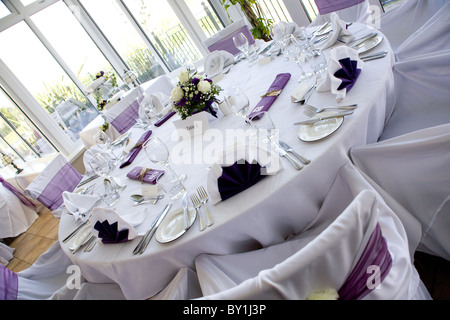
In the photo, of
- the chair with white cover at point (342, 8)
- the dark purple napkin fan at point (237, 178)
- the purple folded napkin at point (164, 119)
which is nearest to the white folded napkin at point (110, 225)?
the dark purple napkin fan at point (237, 178)

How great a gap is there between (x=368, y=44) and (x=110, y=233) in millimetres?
1592

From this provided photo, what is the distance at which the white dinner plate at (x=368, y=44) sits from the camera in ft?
4.75

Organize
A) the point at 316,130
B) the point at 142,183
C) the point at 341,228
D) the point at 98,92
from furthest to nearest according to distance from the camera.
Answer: the point at 98,92
the point at 142,183
the point at 316,130
the point at 341,228

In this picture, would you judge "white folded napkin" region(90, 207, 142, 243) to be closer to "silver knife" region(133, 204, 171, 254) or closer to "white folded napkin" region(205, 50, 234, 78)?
"silver knife" region(133, 204, 171, 254)

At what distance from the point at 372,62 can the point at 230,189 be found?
947 mm

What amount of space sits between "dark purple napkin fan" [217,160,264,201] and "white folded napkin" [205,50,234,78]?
1656 millimetres

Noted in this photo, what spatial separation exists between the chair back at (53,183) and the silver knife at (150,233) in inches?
54.9

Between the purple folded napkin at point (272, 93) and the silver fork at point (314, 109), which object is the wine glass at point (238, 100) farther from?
the silver fork at point (314, 109)

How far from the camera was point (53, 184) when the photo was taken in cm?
213

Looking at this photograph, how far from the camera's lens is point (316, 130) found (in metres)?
1.07

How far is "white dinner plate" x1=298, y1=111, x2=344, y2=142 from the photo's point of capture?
102 cm

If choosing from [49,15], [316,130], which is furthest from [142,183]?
[49,15]

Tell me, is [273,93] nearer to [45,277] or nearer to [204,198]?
[204,198]
